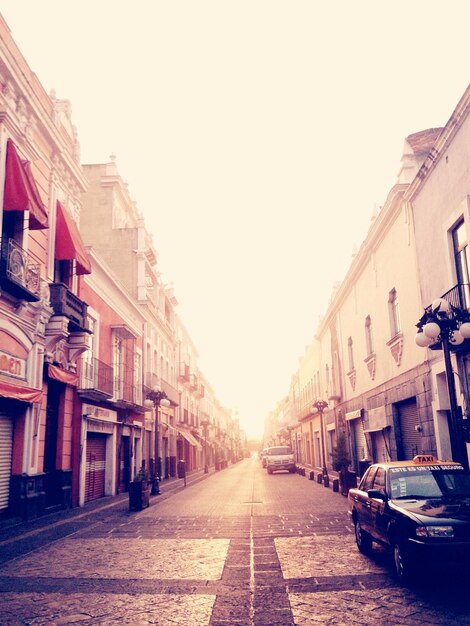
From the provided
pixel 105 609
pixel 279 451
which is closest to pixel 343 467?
pixel 105 609

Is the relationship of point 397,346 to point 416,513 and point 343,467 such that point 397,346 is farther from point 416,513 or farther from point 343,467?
point 416,513

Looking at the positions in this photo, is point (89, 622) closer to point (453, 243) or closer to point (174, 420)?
point (453, 243)

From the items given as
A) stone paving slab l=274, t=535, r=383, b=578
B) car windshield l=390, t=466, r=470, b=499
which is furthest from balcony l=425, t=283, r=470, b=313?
stone paving slab l=274, t=535, r=383, b=578

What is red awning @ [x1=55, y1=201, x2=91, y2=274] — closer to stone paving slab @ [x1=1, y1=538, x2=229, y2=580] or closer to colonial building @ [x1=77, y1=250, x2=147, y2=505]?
colonial building @ [x1=77, y1=250, x2=147, y2=505]

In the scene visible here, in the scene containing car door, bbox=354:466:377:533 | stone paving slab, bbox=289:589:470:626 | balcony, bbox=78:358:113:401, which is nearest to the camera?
stone paving slab, bbox=289:589:470:626

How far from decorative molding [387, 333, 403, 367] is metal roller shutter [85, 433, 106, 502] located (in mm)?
10441

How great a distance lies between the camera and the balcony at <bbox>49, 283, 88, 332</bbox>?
14.6m

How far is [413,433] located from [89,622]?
43.5 ft

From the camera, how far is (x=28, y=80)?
46.4 feet

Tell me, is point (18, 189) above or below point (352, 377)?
above

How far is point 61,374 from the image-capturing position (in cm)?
1516

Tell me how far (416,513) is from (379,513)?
3.20ft

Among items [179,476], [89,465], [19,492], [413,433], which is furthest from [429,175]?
[179,476]

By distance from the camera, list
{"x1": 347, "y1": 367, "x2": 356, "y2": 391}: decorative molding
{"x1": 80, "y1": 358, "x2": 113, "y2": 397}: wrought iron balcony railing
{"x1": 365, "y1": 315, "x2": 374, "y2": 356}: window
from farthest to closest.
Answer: {"x1": 347, "y1": 367, "x2": 356, "y2": 391}: decorative molding < {"x1": 365, "y1": 315, "x2": 374, "y2": 356}: window < {"x1": 80, "y1": 358, "x2": 113, "y2": 397}: wrought iron balcony railing
